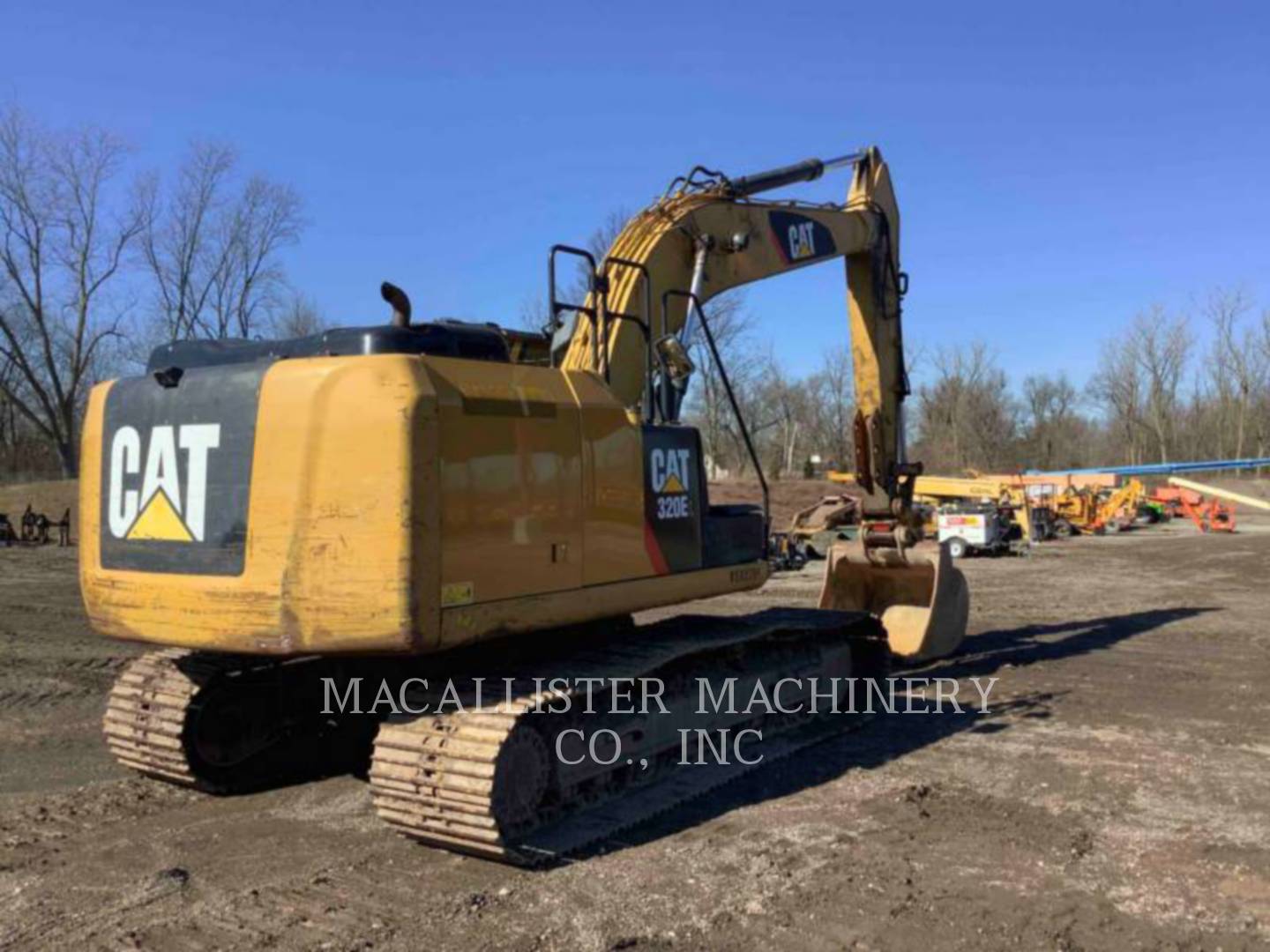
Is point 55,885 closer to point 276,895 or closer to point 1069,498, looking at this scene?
point 276,895

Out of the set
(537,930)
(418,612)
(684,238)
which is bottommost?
(537,930)

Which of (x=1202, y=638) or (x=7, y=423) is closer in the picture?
(x=1202, y=638)

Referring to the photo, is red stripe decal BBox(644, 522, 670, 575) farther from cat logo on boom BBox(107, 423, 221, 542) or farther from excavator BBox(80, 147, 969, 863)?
cat logo on boom BBox(107, 423, 221, 542)

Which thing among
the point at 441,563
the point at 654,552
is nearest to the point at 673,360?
the point at 654,552

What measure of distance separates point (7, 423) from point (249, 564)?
71720 mm

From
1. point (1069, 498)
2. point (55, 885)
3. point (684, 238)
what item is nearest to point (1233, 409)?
point (1069, 498)

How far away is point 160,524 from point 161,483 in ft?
0.64

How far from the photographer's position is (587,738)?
17.4 feet

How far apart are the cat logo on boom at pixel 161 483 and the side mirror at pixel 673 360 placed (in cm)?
258

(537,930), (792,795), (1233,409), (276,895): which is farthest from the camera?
(1233,409)

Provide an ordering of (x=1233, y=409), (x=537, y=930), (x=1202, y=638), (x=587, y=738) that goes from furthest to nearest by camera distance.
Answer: (x=1233, y=409) → (x=1202, y=638) → (x=587, y=738) → (x=537, y=930)

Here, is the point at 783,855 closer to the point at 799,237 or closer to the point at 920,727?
the point at 920,727

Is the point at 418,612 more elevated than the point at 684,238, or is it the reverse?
the point at 684,238

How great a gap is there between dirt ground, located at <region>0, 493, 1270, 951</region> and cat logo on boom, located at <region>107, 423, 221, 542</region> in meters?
1.52
